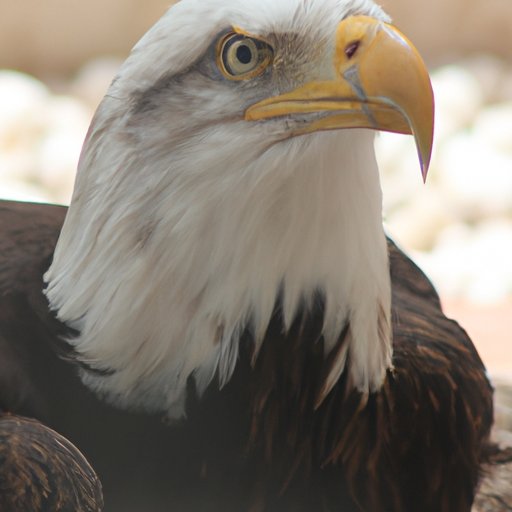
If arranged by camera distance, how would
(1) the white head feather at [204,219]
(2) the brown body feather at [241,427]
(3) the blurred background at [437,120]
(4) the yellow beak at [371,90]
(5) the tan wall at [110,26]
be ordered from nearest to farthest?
(4) the yellow beak at [371,90] < (1) the white head feather at [204,219] < (2) the brown body feather at [241,427] < (3) the blurred background at [437,120] < (5) the tan wall at [110,26]

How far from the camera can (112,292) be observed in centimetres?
170

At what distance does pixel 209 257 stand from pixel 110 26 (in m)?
3.98

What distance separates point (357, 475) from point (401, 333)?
275 millimetres

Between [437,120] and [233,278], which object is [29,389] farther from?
[437,120]

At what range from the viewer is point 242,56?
1595mm

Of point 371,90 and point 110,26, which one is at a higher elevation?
point 110,26

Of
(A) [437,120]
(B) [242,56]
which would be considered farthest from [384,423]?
(A) [437,120]

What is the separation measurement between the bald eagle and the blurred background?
2.38 meters

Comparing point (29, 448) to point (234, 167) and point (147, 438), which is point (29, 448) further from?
point (234, 167)

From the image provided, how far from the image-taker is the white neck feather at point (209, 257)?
1.60 meters

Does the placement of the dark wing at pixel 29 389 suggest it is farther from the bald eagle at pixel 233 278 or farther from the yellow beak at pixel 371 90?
the yellow beak at pixel 371 90

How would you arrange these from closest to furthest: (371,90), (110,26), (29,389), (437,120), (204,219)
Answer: (371,90), (204,219), (29,389), (437,120), (110,26)

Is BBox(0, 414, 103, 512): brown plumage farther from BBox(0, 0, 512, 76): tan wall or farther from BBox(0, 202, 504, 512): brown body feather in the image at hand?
BBox(0, 0, 512, 76): tan wall

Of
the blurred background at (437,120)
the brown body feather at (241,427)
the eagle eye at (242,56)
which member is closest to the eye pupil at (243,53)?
the eagle eye at (242,56)
